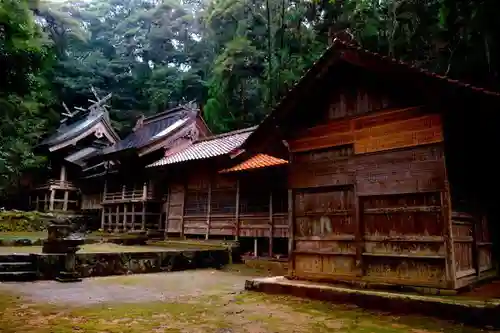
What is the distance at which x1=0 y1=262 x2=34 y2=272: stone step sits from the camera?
9641mm

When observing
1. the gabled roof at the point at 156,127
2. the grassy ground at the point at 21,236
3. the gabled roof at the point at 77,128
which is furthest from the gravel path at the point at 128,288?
the gabled roof at the point at 77,128

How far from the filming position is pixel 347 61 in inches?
303

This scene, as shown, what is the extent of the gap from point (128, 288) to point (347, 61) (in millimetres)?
7155

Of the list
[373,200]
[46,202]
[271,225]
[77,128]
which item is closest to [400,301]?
[373,200]

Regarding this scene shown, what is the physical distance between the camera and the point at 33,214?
24.3 meters

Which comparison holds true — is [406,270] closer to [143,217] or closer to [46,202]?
[143,217]

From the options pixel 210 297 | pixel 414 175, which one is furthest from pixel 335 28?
pixel 210 297

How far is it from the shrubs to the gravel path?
15.9 meters

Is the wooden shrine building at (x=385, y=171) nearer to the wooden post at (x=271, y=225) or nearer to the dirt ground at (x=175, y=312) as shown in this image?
the dirt ground at (x=175, y=312)

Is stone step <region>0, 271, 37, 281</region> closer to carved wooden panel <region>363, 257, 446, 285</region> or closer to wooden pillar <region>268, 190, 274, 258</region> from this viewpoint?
wooden pillar <region>268, 190, 274, 258</region>

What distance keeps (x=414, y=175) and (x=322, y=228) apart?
2268mm

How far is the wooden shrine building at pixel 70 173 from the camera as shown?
28531mm

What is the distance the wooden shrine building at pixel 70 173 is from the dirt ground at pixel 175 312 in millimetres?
20931

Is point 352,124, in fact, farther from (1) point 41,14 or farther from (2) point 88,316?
(1) point 41,14
